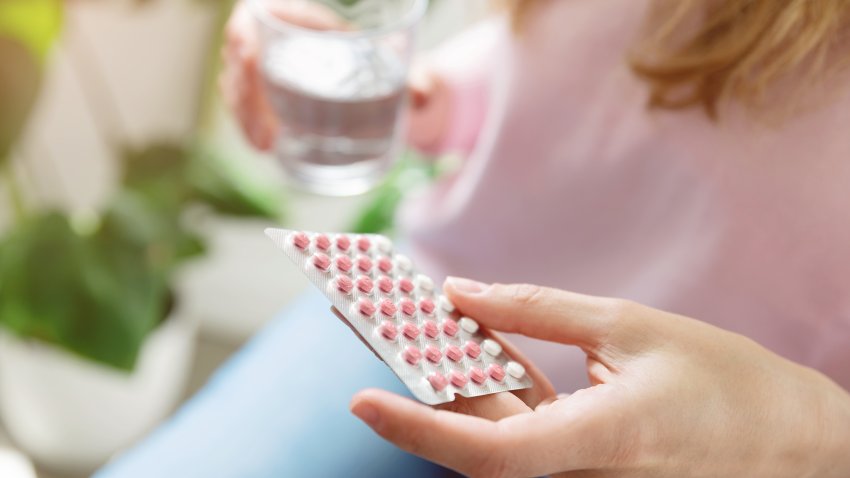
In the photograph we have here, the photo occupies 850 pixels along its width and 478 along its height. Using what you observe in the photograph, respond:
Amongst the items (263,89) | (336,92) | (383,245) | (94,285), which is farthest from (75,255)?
(383,245)

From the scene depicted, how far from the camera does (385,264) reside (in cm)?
55

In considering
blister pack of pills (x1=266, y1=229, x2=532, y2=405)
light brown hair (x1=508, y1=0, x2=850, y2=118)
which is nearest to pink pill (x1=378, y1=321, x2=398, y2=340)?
blister pack of pills (x1=266, y1=229, x2=532, y2=405)

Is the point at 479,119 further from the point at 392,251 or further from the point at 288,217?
the point at 288,217

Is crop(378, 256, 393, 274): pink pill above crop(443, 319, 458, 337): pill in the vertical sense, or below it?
above

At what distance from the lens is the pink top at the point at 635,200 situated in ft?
2.12

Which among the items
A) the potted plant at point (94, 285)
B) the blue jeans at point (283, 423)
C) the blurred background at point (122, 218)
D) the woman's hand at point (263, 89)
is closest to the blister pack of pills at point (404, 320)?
the blue jeans at point (283, 423)

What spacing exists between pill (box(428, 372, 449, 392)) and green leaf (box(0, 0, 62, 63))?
0.73 metres

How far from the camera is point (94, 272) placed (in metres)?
1.04

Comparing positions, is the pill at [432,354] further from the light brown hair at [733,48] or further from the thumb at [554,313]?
the light brown hair at [733,48]

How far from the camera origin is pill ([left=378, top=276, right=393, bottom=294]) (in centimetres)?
53

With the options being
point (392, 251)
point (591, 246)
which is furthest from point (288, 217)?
point (392, 251)

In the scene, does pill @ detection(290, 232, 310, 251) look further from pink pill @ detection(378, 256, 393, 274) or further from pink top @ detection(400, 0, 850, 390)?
pink top @ detection(400, 0, 850, 390)

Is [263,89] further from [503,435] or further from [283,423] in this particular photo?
[503,435]

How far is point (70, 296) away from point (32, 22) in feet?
0.94
